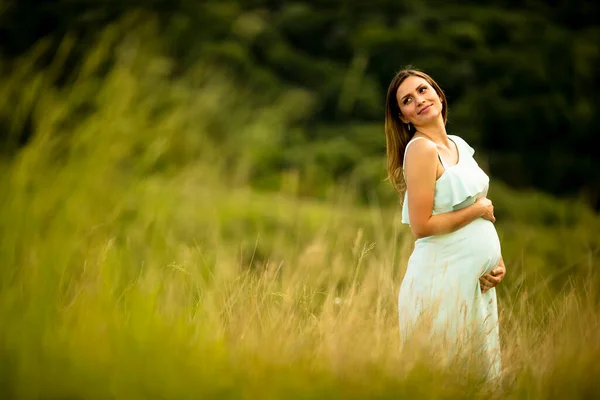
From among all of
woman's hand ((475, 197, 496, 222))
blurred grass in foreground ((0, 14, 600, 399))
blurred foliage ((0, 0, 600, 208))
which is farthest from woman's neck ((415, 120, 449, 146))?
blurred foliage ((0, 0, 600, 208))

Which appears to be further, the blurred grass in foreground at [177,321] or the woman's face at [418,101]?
the woman's face at [418,101]

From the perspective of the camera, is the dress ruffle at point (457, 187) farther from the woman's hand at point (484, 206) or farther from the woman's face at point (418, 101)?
the woman's face at point (418, 101)

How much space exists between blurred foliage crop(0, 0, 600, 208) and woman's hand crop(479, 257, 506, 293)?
5.52 m

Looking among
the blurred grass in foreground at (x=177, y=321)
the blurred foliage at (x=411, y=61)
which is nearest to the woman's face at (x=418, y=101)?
the blurred grass in foreground at (x=177, y=321)

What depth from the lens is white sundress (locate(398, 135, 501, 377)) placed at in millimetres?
2529

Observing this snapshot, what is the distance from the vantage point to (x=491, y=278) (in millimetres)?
2643

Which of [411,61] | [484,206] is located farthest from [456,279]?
[411,61]

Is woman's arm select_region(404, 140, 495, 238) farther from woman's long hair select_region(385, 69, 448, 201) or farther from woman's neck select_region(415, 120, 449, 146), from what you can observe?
woman's long hair select_region(385, 69, 448, 201)

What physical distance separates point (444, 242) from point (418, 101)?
540mm

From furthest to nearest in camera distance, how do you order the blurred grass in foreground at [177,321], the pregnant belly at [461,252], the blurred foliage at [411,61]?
the blurred foliage at [411,61], the pregnant belly at [461,252], the blurred grass in foreground at [177,321]

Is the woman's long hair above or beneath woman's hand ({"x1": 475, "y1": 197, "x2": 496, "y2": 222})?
above

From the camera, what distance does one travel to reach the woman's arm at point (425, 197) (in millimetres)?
2496

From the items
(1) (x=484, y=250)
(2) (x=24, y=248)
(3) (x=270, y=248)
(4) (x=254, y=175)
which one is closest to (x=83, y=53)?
(4) (x=254, y=175)

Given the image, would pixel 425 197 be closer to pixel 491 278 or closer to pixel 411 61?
pixel 491 278
